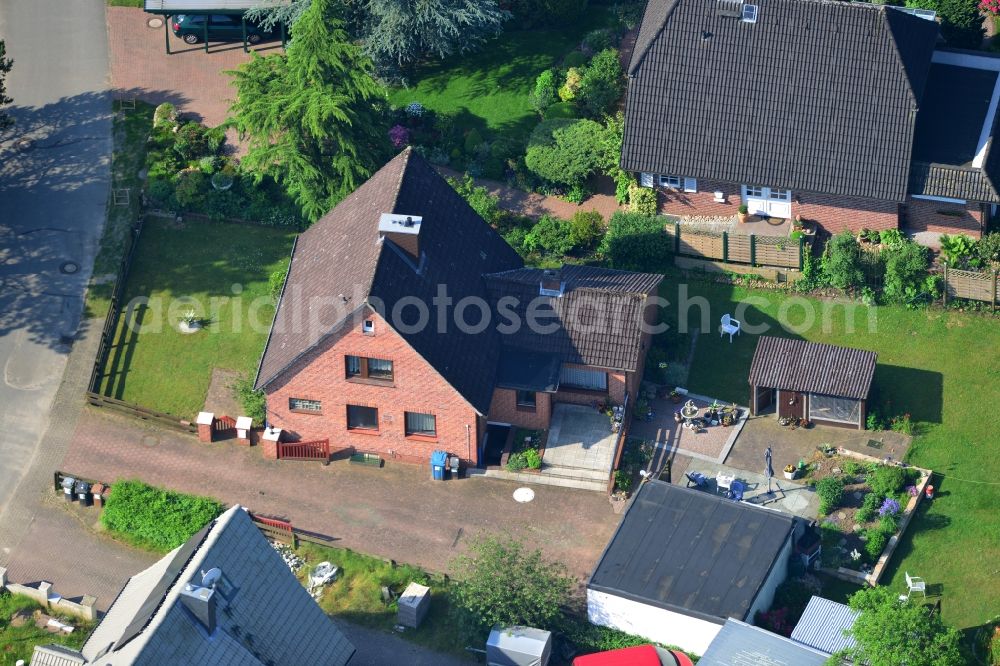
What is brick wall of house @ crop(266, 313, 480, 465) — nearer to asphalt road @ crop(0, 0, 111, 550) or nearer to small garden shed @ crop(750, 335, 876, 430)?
asphalt road @ crop(0, 0, 111, 550)

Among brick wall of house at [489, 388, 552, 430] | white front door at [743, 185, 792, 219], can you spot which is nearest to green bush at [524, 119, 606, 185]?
white front door at [743, 185, 792, 219]

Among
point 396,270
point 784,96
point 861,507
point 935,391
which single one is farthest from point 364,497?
point 784,96

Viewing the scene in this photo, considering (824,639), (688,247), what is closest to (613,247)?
(688,247)

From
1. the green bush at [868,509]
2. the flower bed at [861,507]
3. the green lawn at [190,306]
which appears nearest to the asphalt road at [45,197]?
the green lawn at [190,306]

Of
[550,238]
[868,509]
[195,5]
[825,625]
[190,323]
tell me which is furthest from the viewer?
[195,5]

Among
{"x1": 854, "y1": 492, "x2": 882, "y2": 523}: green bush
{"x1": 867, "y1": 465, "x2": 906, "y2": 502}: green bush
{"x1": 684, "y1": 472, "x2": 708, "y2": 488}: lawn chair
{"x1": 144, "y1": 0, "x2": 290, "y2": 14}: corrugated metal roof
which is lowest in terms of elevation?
{"x1": 684, "y1": 472, "x2": 708, "y2": 488}: lawn chair

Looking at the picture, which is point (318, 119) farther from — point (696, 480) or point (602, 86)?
point (696, 480)
